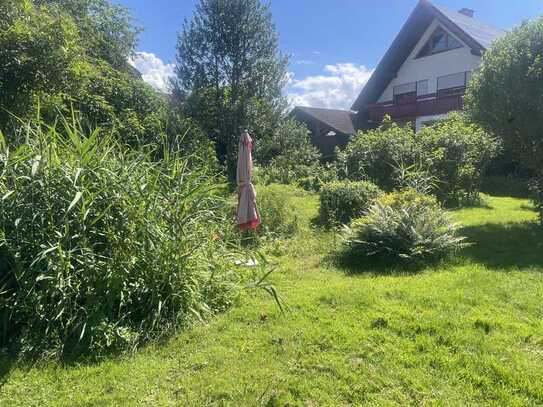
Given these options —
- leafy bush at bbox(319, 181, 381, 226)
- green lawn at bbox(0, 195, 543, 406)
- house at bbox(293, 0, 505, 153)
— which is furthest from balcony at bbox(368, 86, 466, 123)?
green lawn at bbox(0, 195, 543, 406)

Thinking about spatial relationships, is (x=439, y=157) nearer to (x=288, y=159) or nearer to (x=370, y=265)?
(x=370, y=265)

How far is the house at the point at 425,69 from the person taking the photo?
1825 cm

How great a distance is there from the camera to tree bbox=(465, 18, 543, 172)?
7.02m

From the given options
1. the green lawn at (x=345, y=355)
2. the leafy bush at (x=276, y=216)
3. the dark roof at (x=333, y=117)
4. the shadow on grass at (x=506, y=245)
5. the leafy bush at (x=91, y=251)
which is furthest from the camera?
the dark roof at (x=333, y=117)

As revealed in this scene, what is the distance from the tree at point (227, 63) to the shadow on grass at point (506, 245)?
922 centimetres

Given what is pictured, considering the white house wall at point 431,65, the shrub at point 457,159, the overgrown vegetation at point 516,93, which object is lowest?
the shrub at point 457,159

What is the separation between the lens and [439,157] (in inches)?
405

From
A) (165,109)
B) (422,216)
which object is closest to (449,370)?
(422,216)

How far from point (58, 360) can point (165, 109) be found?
1141 centimetres

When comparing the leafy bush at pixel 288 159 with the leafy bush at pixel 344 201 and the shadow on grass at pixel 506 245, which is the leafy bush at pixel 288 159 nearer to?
the leafy bush at pixel 344 201

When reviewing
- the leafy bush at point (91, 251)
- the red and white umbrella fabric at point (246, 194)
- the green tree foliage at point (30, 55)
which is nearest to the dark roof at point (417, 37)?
the red and white umbrella fabric at point (246, 194)

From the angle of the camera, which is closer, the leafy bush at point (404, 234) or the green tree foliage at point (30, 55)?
the leafy bush at point (404, 234)

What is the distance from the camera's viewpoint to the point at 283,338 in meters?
3.60

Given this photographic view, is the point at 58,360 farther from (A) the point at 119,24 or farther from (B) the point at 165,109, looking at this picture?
(A) the point at 119,24
